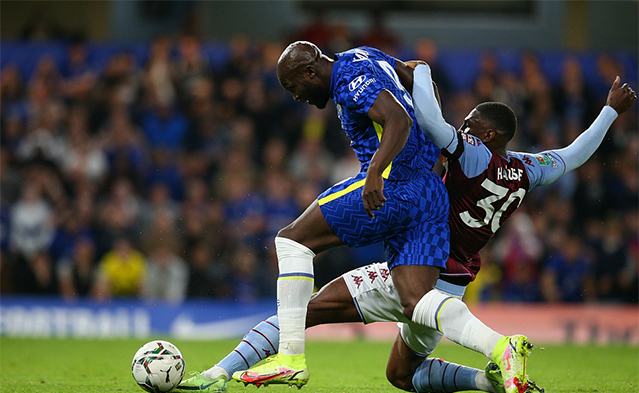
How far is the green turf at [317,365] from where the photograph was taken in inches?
206

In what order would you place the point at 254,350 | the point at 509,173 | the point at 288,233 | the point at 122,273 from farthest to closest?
the point at 122,273, the point at 509,173, the point at 254,350, the point at 288,233

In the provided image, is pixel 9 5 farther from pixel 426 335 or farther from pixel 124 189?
pixel 426 335

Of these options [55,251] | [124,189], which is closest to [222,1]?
[124,189]

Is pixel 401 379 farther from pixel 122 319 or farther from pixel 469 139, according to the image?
pixel 122 319

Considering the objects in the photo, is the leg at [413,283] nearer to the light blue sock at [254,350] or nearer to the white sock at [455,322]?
the white sock at [455,322]

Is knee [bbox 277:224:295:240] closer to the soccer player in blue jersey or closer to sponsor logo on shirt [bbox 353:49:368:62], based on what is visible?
the soccer player in blue jersey

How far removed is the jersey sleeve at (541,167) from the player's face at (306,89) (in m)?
1.27

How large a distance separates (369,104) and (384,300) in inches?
48.5

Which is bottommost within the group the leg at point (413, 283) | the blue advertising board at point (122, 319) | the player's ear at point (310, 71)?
the blue advertising board at point (122, 319)

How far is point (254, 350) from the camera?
14.7 feet

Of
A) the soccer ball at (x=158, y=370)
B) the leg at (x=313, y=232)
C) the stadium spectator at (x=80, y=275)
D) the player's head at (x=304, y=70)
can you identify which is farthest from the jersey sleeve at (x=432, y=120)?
the stadium spectator at (x=80, y=275)

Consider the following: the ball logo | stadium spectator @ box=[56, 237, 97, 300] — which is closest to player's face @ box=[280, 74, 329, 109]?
the ball logo

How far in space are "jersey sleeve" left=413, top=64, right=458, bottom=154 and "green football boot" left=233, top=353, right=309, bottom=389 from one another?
1.39m

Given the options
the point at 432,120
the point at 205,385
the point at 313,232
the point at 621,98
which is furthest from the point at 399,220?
the point at 621,98
